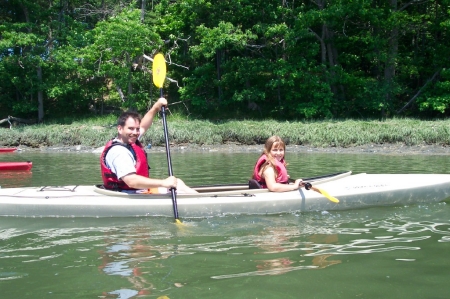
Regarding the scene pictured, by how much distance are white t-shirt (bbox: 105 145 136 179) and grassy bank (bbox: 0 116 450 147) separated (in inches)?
378

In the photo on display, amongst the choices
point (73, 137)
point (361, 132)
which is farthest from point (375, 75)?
point (73, 137)

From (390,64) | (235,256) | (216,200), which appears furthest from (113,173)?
(390,64)

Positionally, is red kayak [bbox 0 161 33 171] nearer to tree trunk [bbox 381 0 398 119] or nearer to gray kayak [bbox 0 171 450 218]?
gray kayak [bbox 0 171 450 218]

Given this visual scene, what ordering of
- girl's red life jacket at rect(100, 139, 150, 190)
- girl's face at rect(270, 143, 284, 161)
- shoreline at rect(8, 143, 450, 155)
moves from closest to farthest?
girl's red life jacket at rect(100, 139, 150, 190) → girl's face at rect(270, 143, 284, 161) → shoreline at rect(8, 143, 450, 155)

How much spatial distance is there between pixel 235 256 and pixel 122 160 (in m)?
1.52

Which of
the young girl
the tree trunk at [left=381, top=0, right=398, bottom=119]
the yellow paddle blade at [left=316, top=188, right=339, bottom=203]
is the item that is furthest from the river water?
the tree trunk at [left=381, top=0, right=398, bottom=119]

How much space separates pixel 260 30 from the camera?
17.0 metres

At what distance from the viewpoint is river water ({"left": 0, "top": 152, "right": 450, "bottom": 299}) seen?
3.09 metres

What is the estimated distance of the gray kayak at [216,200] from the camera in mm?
5137

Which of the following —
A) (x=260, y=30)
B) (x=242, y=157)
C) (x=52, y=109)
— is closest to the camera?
(x=242, y=157)

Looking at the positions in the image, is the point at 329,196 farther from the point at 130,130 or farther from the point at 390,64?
the point at 390,64

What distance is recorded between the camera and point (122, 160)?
4.72 m

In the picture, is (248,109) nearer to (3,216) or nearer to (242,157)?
(242,157)

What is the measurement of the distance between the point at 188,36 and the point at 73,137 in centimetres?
597
